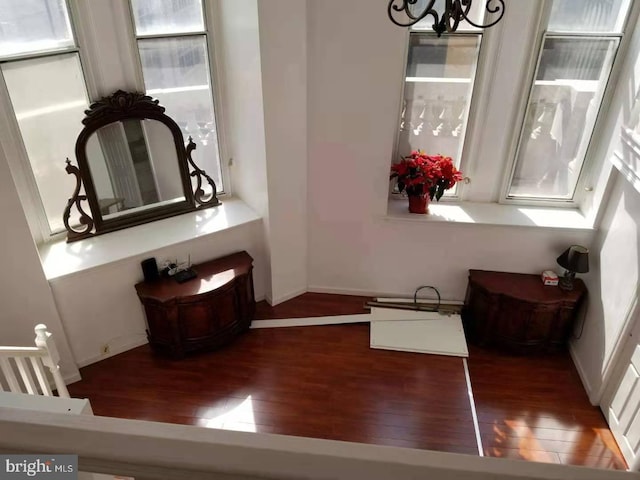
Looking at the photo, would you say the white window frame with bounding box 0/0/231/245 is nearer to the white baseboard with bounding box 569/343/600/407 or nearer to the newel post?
the newel post

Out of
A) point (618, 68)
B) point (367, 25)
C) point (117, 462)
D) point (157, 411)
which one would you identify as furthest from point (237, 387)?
point (618, 68)

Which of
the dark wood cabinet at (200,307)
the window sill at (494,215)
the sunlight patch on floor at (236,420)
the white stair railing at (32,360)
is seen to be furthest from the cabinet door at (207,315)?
the window sill at (494,215)

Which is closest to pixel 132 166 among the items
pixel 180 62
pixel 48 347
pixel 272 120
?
pixel 180 62

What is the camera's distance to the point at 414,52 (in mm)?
3920

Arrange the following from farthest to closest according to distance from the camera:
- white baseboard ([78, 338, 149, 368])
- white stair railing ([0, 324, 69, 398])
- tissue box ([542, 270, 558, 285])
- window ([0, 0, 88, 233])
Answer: tissue box ([542, 270, 558, 285])
white baseboard ([78, 338, 149, 368])
window ([0, 0, 88, 233])
white stair railing ([0, 324, 69, 398])

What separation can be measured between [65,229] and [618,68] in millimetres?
4460

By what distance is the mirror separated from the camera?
376 cm

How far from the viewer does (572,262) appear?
3.86m

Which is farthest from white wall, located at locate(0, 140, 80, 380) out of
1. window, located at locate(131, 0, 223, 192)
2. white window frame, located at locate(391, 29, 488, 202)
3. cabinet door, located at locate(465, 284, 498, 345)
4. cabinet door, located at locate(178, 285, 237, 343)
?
cabinet door, located at locate(465, 284, 498, 345)

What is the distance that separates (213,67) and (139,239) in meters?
1.54

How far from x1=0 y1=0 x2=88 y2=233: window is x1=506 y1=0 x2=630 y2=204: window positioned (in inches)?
138

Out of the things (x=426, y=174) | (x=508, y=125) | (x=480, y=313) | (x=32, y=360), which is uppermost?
(x=508, y=125)

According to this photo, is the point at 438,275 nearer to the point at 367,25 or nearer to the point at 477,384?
the point at 477,384

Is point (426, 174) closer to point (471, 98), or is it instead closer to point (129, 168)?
point (471, 98)
